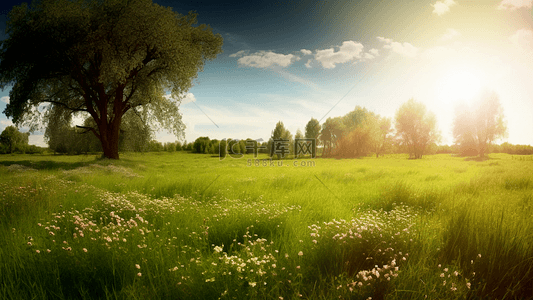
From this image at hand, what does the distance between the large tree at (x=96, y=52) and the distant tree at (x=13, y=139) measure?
135ft

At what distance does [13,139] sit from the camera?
5462 cm

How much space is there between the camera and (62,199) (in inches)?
285

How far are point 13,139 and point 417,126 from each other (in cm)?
8572

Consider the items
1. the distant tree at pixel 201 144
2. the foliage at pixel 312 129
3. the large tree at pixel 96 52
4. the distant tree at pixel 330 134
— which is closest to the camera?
the large tree at pixel 96 52

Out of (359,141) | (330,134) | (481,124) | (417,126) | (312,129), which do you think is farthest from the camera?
(330,134)

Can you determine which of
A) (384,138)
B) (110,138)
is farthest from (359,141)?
(110,138)

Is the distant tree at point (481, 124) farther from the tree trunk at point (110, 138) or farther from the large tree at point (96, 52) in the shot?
the tree trunk at point (110, 138)

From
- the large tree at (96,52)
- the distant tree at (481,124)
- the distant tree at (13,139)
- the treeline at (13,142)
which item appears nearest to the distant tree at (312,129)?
the distant tree at (481,124)

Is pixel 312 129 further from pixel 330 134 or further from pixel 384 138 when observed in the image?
pixel 384 138

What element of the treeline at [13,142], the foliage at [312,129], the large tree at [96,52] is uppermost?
the large tree at [96,52]

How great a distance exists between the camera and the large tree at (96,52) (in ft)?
66.4

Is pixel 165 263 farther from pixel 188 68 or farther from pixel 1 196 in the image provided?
pixel 188 68

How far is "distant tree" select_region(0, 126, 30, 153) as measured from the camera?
53.1 meters

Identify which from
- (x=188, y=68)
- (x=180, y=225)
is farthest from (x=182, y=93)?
(x=180, y=225)
